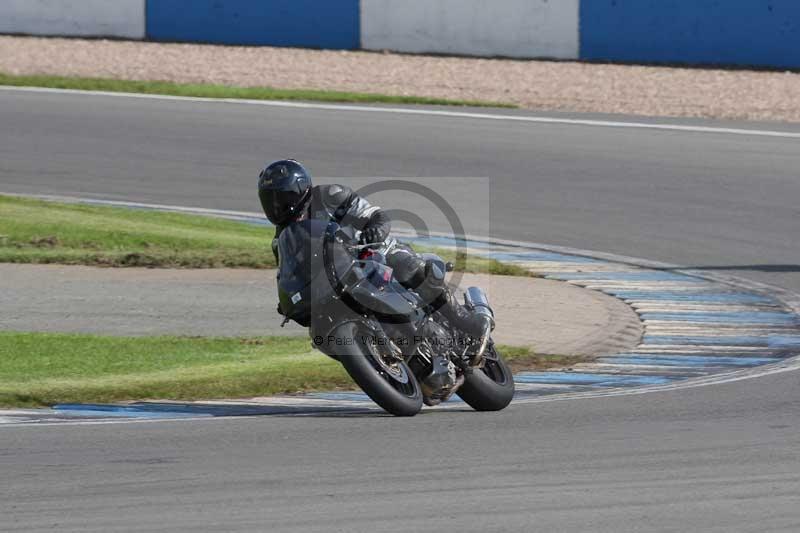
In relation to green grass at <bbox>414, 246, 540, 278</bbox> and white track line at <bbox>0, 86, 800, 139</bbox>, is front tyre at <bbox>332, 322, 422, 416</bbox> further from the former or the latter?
white track line at <bbox>0, 86, 800, 139</bbox>

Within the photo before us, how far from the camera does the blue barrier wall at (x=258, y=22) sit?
1101 inches

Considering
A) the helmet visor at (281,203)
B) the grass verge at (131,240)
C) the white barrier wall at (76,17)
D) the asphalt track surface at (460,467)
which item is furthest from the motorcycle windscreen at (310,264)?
the white barrier wall at (76,17)

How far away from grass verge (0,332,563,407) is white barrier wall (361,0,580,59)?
1588cm

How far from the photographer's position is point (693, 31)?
25672 mm

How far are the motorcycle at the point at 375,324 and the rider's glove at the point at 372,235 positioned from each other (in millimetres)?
43

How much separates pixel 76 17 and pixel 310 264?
70.1 ft

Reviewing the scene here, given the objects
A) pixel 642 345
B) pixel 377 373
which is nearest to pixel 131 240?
pixel 642 345

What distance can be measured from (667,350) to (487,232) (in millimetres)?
5524

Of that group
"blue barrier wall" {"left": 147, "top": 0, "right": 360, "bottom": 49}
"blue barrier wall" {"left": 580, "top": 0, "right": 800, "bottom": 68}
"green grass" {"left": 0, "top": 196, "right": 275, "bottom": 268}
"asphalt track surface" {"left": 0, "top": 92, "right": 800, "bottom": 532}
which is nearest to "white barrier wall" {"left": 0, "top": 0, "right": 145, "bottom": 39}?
"blue barrier wall" {"left": 147, "top": 0, "right": 360, "bottom": 49}

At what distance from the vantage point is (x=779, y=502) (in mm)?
6570

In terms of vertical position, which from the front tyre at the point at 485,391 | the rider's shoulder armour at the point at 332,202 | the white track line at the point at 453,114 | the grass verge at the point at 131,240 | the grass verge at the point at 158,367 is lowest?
the grass verge at the point at 131,240

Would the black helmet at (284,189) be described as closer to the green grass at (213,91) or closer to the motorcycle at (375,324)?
the motorcycle at (375,324)

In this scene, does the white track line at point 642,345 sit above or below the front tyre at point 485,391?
below

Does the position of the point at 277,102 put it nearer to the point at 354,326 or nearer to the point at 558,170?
the point at 558,170
